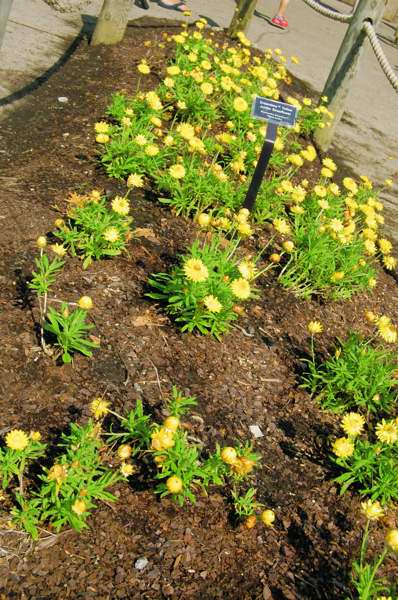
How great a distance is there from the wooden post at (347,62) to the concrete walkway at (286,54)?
1.65 ft

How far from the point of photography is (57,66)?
5918mm

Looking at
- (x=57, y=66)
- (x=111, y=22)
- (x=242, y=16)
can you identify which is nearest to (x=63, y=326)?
(x=57, y=66)

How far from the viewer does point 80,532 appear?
2213mm

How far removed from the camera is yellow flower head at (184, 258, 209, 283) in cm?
296

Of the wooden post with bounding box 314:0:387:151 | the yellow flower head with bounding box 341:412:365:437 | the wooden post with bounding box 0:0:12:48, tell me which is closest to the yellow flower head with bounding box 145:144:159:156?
the wooden post with bounding box 0:0:12:48

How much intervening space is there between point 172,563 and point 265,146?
2.36 meters

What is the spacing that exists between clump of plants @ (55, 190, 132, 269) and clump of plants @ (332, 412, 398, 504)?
5.22ft

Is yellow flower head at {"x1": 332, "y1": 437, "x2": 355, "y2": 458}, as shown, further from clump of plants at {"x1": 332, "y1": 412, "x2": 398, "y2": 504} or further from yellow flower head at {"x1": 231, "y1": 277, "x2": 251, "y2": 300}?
yellow flower head at {"x1": 231, "y1": 277, "x2": 251, "y2": 300}

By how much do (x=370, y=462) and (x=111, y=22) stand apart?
5393 mm

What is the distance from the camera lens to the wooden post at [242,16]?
738 cm

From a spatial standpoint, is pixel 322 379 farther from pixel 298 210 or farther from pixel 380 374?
pixel 298 210

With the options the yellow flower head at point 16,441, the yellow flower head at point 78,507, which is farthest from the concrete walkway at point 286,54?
the yellow flower head at point 78,507

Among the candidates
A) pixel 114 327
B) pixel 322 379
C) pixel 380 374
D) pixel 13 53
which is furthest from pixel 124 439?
pixel 13 53

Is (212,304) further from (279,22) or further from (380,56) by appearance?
(279,22)
